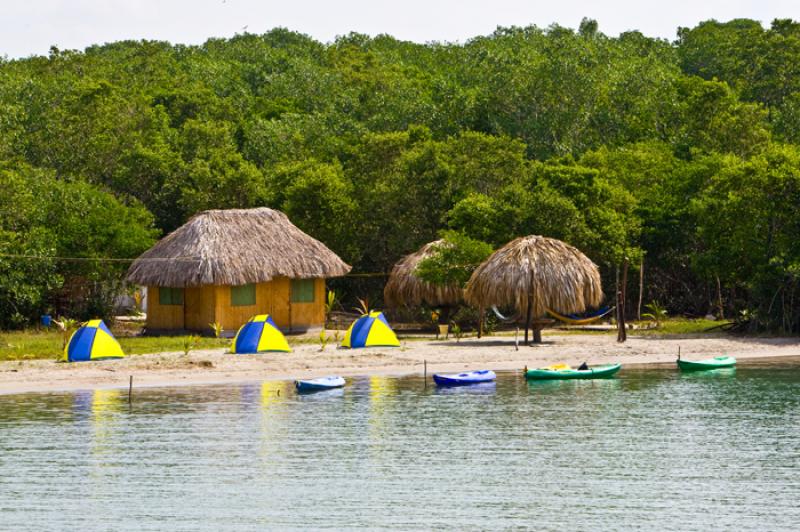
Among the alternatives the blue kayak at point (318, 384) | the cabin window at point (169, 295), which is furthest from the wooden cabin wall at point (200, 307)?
the blue kayak at point (318, 384)

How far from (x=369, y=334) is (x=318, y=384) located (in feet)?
19.6

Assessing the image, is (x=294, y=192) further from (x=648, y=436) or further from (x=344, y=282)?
(x=648, y=436)

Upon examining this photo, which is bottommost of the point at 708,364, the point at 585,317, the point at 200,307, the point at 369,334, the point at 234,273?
the point at 708,364

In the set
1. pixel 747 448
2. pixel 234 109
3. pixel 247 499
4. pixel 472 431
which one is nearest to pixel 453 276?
pixel 472 431

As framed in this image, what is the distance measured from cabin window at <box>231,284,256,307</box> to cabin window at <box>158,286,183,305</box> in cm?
170

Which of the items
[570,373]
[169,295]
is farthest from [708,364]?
[169,295]

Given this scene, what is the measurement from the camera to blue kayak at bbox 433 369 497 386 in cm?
3262

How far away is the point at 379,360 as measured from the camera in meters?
35.7

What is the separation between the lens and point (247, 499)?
2127 centimetres

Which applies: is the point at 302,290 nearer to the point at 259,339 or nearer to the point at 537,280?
the point at 259,339

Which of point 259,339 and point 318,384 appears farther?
point 259,339

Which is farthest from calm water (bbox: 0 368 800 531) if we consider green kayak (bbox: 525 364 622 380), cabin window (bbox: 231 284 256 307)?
cabin window (bbox: 231 284 256 307)

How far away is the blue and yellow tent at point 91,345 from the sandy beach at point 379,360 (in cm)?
47

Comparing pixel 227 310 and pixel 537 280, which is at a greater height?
pixel 537 280
